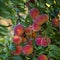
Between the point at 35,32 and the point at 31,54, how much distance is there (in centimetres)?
10

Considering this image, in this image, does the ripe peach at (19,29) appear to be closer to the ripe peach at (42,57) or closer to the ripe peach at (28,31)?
the ripe peach at (28,31)

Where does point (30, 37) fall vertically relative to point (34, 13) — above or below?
below

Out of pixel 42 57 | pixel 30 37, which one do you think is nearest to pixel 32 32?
pixel 30 37

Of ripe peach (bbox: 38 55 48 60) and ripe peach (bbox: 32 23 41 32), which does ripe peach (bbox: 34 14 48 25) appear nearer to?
ripe peach (bbox: 32 23 41 32)

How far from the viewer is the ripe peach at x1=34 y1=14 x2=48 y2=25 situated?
1121 mm

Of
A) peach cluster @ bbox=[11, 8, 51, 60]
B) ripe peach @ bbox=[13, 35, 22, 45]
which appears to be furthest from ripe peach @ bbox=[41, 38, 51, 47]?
ripe peach @ bbox=[13, 35, 22, 45]

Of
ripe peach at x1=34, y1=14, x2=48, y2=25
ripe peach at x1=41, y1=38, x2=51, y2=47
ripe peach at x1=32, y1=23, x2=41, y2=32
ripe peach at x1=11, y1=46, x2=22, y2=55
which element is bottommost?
ripe peach at x1=11, y1=46, x2=22, y2=55

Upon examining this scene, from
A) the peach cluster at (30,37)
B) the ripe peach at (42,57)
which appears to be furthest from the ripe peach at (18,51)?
the ripe peach at (42,57)

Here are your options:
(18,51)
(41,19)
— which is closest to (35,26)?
(41,19)

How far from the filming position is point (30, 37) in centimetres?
117

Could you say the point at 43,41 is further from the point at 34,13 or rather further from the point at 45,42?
the point at 34,13

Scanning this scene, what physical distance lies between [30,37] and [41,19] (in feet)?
0.34

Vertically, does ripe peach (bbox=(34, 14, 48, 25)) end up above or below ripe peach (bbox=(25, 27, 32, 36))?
above

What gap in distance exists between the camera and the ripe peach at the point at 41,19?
1.12 metres
